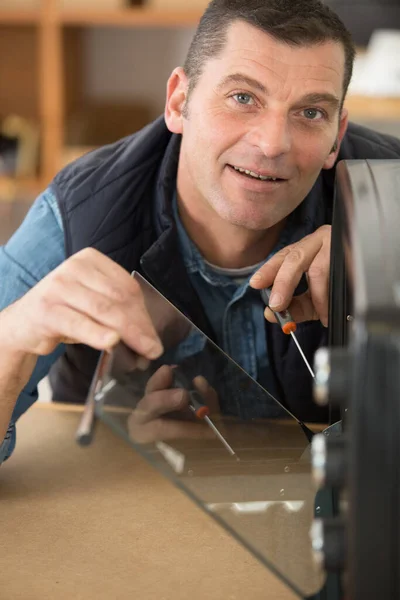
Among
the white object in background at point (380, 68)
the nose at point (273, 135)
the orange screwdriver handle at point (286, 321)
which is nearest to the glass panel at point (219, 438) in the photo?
the orange screwdriver handle at point (286, 321)

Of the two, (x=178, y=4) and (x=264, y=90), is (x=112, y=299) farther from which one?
(x=178, y=4)

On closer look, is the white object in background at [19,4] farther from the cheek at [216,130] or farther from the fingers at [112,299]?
the fingers at [112,299]

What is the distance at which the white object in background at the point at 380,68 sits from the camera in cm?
292

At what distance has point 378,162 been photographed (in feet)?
2.54

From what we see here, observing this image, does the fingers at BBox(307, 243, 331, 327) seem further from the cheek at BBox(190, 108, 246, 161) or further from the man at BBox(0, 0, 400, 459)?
the cheek at BBox(190, 108, 246, 161)

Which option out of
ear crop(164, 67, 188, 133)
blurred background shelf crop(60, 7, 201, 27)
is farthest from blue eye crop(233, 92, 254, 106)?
blurred background shelf crop(60, 7, 201, 27)

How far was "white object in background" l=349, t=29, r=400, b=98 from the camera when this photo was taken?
2.92 metres

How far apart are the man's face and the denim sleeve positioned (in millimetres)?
218

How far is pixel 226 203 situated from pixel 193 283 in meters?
0.16

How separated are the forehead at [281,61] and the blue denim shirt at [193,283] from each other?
0.27 m

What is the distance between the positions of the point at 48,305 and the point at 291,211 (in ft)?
1.70

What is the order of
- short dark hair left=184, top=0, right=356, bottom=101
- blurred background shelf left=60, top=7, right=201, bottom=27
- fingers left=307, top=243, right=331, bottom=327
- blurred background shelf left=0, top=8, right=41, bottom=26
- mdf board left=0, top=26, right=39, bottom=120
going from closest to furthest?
1. fingers left=307, top=243, right=331, bottom=327
2. short dark hair left=184, top=0, right=356, bottom=101
3. blurred background shelf left=60, top=7, right=201, bottom=27
4. blurred background shelf left=0, top=8, right=41, bottom=26
5. mdf board left=0, top=26, right=39, bottom=120

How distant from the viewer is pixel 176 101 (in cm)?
132

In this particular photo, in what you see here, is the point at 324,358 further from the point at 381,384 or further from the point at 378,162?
the point at 378,162
